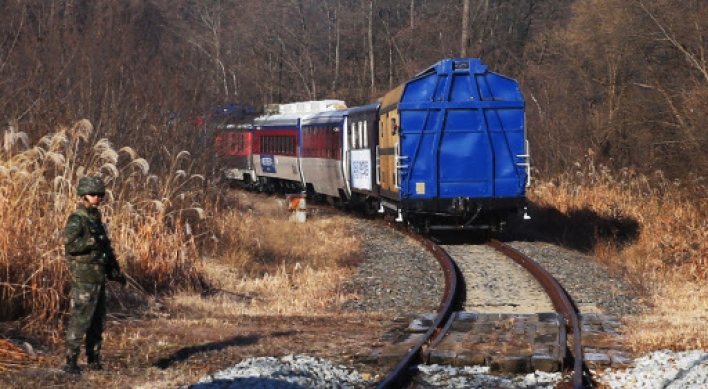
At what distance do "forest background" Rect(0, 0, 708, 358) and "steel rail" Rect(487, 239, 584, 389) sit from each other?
1002mm

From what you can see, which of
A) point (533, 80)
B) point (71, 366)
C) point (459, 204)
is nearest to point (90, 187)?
point (71, 366)

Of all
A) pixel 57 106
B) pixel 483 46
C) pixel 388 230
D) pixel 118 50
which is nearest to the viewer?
pixel 57 106

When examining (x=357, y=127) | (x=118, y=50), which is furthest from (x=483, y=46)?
(x=118, y=50)

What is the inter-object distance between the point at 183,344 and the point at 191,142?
11.3 meters

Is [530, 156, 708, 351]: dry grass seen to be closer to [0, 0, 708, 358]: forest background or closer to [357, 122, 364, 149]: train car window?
[0, 0, 708, 358]: forest background

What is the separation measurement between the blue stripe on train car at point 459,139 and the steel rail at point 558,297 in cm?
134

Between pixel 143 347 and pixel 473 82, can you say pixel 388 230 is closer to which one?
pixel 473 82

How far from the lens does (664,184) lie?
892 inches

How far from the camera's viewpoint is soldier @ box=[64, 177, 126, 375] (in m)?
8.38

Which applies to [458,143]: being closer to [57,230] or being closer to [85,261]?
[57,230]

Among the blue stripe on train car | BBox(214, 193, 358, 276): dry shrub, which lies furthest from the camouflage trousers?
the blue stripe on train car

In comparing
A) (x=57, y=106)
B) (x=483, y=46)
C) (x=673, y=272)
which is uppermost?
(x=483, y=46)

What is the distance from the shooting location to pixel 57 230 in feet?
36.1

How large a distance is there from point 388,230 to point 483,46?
29083 millimetres
